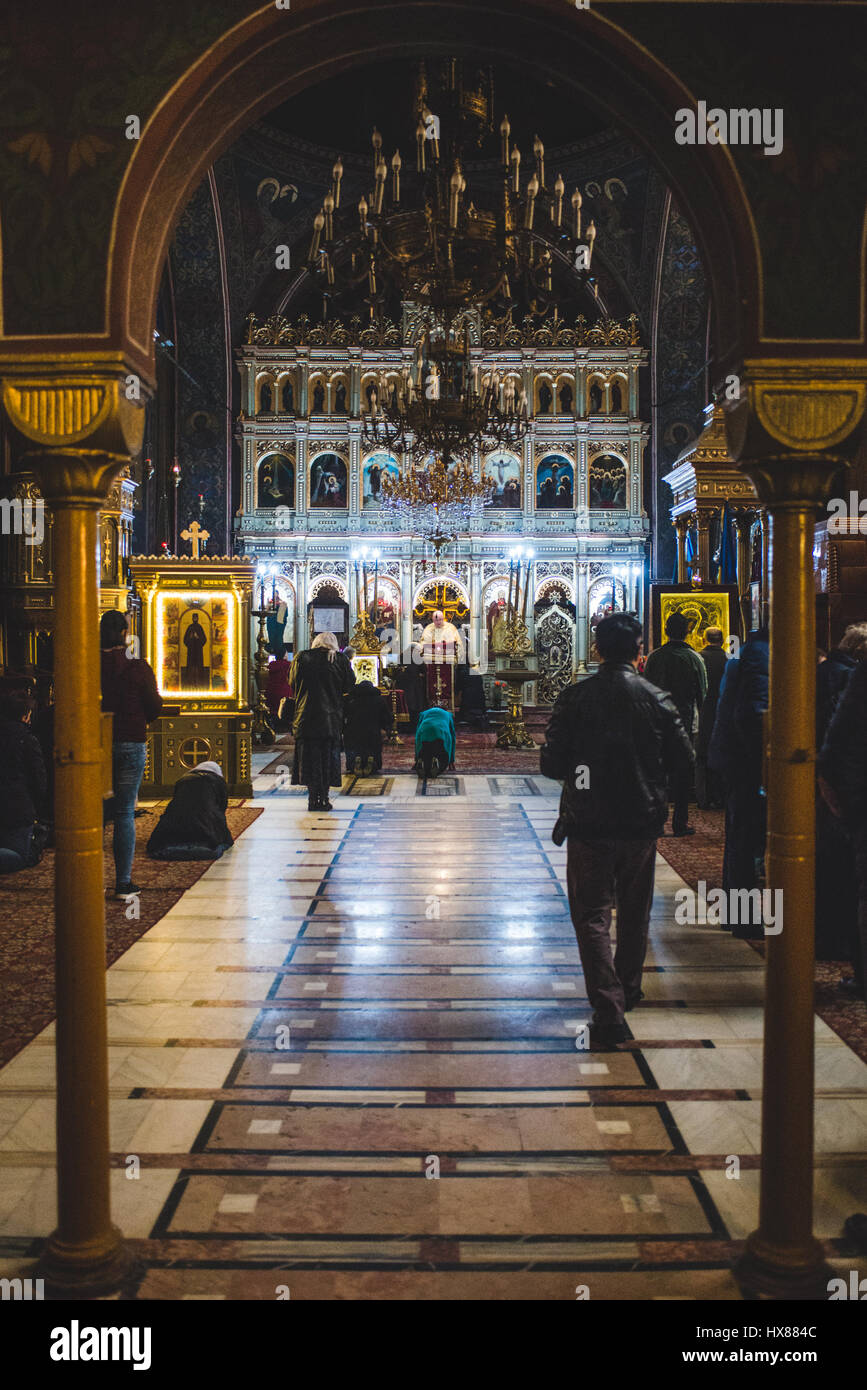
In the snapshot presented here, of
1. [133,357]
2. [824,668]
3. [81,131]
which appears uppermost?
[81,131]

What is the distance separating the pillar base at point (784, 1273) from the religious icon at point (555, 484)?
1899 cm

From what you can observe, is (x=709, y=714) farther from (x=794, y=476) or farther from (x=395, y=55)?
(x=395, y=55)

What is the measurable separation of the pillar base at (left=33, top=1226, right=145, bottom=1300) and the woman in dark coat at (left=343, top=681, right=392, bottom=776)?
9144 mm

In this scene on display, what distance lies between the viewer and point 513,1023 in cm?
412

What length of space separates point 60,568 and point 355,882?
423 centimetres

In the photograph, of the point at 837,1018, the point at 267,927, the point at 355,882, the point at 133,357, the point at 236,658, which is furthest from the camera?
the point at 236,658

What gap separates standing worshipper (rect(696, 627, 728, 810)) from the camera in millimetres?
7328

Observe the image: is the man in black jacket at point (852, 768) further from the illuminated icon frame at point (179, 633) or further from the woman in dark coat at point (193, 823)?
the illuminated icon frame at point (179, 633)

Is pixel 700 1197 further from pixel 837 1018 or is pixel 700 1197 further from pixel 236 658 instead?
pixel 236 658

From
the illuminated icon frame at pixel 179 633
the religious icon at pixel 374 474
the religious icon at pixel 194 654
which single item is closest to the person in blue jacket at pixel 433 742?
the illuminated icon frame at pixel 179 633

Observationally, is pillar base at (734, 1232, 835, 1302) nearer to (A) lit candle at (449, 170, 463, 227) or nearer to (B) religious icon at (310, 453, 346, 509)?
(A) lit candle at (449, 170, 463, 227)

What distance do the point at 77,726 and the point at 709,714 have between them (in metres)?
5.45

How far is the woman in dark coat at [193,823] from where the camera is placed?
7.11 meters

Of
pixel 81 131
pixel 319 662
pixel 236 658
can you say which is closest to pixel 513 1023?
pixel 81 131
